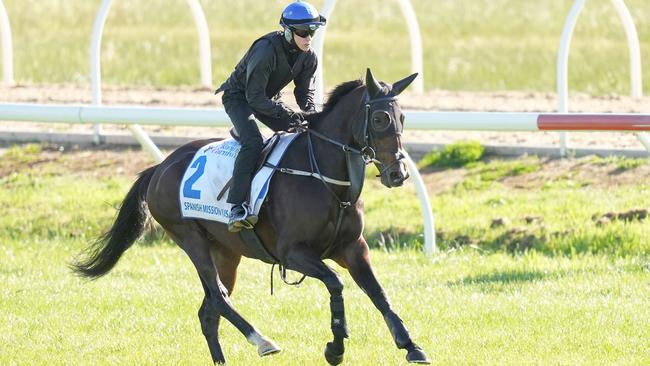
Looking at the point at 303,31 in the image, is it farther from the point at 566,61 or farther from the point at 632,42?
the point at 632,42

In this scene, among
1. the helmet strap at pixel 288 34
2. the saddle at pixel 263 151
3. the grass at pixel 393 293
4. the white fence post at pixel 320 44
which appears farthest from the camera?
the white fence post at pixel 320 44

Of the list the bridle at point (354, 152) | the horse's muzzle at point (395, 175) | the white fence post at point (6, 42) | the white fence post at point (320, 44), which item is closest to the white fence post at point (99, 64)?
the white fence post at point (320, 44)

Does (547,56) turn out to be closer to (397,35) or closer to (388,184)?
(397,35)

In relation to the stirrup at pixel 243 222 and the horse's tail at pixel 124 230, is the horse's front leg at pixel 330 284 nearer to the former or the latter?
the stirrup at pixel 243 222

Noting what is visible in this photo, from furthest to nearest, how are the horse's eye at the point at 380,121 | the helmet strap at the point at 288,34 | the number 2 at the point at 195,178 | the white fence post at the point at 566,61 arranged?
the white fence post at the point at 566,61 < the number 2 at the point at 195,178 < the helmet strap at the point at 288,34 < the horse's eye at the point at 380,121

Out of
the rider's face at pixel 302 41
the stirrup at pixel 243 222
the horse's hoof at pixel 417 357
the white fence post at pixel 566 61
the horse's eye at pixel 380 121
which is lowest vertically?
the horse's hoof at pixel 417 357

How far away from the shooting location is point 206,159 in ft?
26.0

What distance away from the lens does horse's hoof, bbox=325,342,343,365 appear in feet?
22.8

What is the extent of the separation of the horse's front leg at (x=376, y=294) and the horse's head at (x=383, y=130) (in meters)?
0.54

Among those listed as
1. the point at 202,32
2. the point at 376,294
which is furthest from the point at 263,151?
the point at 202,32

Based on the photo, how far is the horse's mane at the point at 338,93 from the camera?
7223 millimetres

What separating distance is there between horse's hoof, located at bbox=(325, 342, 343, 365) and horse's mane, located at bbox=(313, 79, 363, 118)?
4.12 ft

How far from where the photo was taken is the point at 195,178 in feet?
26.0

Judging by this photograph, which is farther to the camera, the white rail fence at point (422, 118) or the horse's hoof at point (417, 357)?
the white rail fence at point (422, 118)
